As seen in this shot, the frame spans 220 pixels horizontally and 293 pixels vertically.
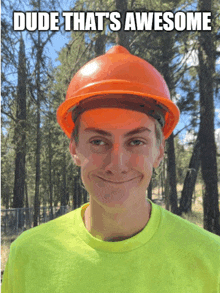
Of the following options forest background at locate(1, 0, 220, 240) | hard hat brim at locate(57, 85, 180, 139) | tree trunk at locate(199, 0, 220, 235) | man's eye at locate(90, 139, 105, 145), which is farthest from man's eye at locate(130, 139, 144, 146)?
tree trunk at locate(199, 0, 220, 235)

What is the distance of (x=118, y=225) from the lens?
1.68 metres

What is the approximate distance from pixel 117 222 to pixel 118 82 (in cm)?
80

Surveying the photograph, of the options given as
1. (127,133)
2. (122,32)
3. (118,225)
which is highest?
(122,32)

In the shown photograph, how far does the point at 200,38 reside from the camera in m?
9.12

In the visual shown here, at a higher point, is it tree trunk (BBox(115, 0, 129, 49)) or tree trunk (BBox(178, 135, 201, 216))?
tree trunk (BBox(115, 0, 129, 49))

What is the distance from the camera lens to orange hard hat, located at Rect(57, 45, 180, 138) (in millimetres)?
1673

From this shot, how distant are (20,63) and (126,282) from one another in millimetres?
6672

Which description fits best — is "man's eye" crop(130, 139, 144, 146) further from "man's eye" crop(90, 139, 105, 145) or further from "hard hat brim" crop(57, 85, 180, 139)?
"hard hat brim" crop(57, 85, 180, 139)

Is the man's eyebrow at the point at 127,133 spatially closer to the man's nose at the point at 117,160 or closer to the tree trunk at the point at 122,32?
the man's nose at the point at 117,160

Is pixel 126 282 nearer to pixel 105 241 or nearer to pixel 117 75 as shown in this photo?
pixel 105 241

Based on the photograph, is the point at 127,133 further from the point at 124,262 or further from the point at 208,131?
the point at 208,131

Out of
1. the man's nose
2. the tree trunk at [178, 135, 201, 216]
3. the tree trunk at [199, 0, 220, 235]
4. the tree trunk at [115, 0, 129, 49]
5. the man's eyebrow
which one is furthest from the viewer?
the tree trunk at [178, 135, 201, 216]

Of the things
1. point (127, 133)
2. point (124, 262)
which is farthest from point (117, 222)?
point (127, 133)

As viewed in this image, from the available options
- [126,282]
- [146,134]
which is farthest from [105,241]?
[146,134]
